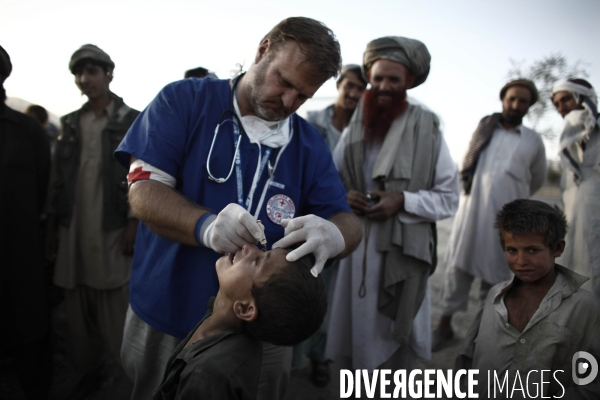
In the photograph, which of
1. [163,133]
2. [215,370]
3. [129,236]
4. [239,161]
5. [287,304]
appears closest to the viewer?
[215,370]

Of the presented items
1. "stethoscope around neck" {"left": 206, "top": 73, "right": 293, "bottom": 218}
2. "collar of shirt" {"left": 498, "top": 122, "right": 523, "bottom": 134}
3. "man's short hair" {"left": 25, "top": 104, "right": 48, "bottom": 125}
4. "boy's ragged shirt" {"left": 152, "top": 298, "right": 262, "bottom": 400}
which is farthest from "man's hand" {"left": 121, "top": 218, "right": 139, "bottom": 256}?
"collar of shirt" {"left": 498, "top": 122, "right": 523, "bottom": 134}

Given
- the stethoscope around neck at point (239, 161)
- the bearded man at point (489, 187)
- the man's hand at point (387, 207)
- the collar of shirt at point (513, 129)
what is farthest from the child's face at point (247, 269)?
the collar of shirt at point (513, 129)

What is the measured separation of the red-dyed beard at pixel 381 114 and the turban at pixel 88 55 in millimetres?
2123

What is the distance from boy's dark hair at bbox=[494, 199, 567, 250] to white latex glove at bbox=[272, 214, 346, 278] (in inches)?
49.3

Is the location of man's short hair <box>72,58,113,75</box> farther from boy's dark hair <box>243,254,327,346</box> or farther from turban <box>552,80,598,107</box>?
turban <box>552,80,598,107</box>

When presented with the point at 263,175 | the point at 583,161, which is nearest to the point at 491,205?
the point at 583,161

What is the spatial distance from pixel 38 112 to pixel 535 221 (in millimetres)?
5015

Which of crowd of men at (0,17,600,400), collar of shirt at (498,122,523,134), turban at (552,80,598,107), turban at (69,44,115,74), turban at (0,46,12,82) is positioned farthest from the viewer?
collar of shirt at (498,122,523,134)

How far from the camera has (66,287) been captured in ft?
10.5

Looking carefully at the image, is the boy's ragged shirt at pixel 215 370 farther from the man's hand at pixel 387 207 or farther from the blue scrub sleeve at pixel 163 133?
the man's hand at pixel 387 207

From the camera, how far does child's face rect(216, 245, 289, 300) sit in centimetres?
163

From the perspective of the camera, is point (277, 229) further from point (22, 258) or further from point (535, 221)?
point (22, 258)

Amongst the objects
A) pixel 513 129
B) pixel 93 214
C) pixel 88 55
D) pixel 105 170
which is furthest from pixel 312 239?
pixel 513 129

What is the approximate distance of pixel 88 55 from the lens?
308cm
